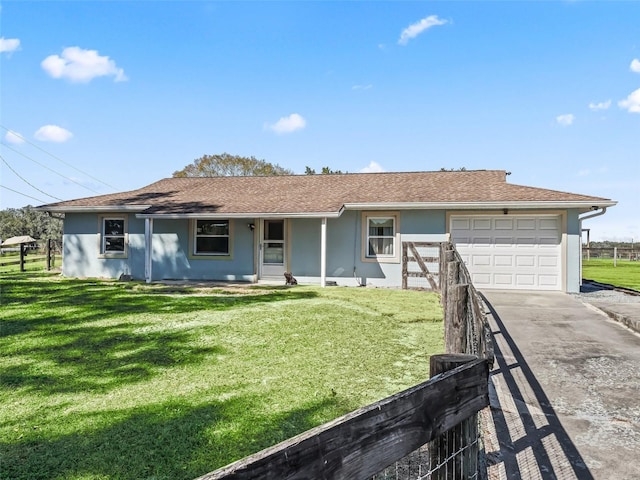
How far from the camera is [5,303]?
9594 millimetres

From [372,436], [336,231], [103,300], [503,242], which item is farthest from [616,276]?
[372,436]

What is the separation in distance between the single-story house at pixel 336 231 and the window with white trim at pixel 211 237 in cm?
4

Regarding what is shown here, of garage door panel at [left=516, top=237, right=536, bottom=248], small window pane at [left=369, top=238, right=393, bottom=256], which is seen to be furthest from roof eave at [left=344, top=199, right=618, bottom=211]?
small window pane at [left=369, top=238, right=393, bottom=256]

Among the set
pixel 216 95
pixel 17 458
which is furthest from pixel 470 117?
pixel 17 458

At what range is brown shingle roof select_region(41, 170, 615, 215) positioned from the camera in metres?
13.4

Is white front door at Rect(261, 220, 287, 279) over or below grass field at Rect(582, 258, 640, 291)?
over

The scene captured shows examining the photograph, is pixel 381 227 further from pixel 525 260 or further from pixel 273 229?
pixel 525 260

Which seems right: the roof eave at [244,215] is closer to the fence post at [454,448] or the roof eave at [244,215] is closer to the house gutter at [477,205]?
the house gutter at [477,205]

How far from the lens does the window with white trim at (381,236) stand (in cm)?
1395

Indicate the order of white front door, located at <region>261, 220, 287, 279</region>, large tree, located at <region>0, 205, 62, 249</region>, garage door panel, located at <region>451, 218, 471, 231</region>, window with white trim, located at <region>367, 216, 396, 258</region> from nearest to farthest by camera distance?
garage door panel, located at <region>451, 218, 471, 231</region> < window with white trim, located at <region>367, 216, 396, 258</region> < white front door, located at <region>261, 220, 287, 279</region> < large tree, located at <region>0, 205, 62, 249</region>

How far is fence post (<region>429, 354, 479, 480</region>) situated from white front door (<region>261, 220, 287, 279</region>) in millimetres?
12966

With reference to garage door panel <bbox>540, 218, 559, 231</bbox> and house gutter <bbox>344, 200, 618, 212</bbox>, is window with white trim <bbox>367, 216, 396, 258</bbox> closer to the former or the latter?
house gutter <bbox>344, 200, 618, 212</bbox>

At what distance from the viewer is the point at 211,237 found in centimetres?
1517

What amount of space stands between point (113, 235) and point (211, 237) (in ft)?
13.9
